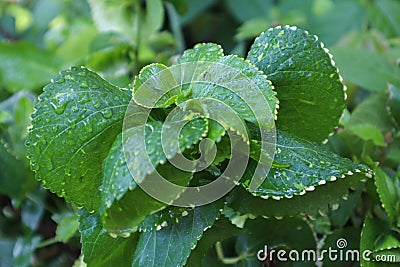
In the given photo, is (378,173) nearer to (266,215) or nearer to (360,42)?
(266,215)

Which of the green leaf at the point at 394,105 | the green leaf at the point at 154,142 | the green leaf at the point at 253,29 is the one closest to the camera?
the green leaf at the point at 154,142

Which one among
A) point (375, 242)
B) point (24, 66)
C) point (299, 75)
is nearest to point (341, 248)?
point (375, 242)

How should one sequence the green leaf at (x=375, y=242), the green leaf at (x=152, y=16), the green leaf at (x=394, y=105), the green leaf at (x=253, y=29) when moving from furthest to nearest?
the green leaf at (x=253, y=29)
the green leaf at (x=152, y=16)
the green leaf at (x=394, y=105)
the green leaf at (x=375, y=242)

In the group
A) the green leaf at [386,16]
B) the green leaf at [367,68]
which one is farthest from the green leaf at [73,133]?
the green leaf at [386,16]

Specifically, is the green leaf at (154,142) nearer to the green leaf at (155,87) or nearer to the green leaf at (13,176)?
the green leaf at (155,87)

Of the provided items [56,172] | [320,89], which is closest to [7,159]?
[56,172]

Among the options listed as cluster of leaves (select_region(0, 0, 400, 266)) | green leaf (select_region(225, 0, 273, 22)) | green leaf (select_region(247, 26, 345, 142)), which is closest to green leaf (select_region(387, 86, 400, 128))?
cluster of leaves (select_region(0, 0, 400, 266))

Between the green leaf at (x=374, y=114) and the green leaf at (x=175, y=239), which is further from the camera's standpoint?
the green leaf at (x=374, y=114)

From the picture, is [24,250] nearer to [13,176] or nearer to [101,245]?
[13,176]
